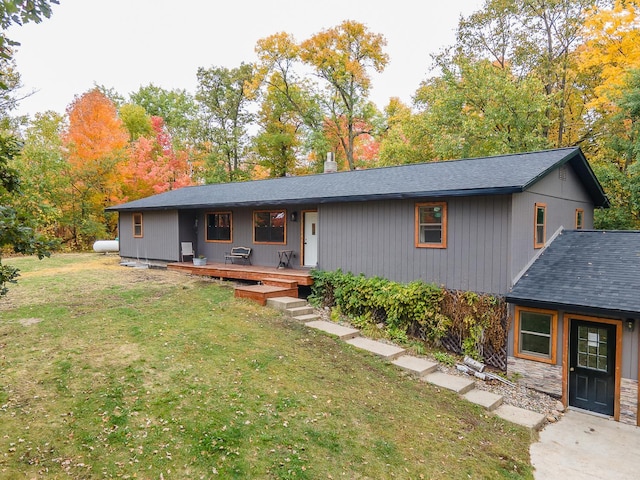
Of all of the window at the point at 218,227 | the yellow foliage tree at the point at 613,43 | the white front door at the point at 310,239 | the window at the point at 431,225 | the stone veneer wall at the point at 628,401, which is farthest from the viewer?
the yellow foliage tree at the point at 613,43

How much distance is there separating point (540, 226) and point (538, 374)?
3.40m

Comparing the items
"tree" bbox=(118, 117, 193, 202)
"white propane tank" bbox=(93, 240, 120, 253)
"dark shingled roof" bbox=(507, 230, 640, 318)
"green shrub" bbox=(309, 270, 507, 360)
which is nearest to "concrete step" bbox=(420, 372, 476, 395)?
"green shrub" bbox=(309, 270, 507, 360)

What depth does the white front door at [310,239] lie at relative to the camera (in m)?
11.7

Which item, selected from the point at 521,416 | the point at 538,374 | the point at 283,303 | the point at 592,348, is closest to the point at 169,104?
the point at 283,303

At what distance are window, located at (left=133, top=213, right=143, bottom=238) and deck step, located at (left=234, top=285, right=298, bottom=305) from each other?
811 centimetres

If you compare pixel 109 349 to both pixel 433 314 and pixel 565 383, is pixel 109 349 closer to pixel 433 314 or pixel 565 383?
pixel 433 314

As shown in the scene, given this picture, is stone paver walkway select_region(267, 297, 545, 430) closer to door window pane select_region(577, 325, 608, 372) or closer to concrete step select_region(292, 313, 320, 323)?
concrete step select_region(292, 313, 320, 323)

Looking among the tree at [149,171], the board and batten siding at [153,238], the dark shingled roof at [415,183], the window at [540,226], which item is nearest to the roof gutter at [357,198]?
the dark shingled roof at [415,183]

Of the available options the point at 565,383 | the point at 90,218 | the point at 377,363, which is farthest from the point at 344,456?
the point at 90,218

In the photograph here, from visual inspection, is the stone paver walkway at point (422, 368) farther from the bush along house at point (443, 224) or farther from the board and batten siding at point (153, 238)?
the board and batten siding at point (153, 238)

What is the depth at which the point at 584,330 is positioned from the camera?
23.1 ft

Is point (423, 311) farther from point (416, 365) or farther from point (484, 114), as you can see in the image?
point (484, 114)

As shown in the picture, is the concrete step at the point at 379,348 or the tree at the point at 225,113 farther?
the tree at the point at 225,113

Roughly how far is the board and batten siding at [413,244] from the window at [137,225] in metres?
9.17
